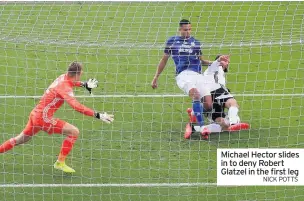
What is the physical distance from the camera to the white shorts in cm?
1388

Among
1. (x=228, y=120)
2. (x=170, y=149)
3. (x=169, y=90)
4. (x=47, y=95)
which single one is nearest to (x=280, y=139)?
(x=228, y=120)

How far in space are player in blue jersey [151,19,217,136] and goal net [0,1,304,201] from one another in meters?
0.35

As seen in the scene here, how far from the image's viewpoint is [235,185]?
12102 mm

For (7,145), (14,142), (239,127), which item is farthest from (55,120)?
(239,127)

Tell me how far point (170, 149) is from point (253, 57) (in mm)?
3937

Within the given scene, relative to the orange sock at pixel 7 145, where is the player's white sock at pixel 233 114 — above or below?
above

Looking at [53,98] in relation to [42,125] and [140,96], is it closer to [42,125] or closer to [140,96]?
[42,125]

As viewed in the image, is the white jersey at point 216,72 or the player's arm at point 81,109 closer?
the player's arm at point 81,109

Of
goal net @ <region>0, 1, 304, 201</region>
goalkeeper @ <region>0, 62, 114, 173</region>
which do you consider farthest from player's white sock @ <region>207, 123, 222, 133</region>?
goalkeeper @ <region>0, 62, 114, 173</region>

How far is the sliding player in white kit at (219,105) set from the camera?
1368cm

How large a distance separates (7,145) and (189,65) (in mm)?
3307

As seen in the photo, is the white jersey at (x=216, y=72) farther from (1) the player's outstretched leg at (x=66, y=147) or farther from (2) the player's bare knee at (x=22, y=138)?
(2) the player's bare knee at (x=22, y=138)

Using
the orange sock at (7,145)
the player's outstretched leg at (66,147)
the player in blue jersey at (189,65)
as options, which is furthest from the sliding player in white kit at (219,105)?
the orange sock at (7,145)

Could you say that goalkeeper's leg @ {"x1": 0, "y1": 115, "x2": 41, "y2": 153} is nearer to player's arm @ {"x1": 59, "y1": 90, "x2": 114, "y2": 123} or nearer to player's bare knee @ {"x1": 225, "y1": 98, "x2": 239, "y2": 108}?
player's arm @ {"x1": 59, "y1": 90, "x2": 114, "y2": 123}
